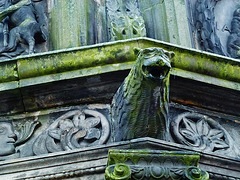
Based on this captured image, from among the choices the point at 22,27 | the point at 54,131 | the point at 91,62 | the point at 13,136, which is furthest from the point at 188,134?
the point at 22,27

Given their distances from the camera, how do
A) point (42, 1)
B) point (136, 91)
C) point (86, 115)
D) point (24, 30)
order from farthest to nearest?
point (42, 1) < point (24, 30) < point (86, 115) < point (136, 91)

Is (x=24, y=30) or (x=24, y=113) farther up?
(x=24, y=30)

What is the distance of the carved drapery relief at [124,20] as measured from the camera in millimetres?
6258

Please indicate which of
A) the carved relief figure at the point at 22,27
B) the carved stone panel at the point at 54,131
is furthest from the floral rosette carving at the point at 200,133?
the carved relief figure at the point at 22,27

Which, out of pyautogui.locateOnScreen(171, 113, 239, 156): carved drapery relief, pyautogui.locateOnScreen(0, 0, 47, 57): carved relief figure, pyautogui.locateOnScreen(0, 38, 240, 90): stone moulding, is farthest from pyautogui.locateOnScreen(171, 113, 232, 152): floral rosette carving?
pyautogui.locateOnScreen(0, 0, 47, 57): carved relief figure

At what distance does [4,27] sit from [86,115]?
1327mm

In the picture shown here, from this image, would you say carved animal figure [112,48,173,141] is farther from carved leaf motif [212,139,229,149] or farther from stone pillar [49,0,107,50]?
stone pillar [49,0,107,50]

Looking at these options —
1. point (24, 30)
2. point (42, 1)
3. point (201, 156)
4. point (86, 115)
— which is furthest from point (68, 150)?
point (42, 1)

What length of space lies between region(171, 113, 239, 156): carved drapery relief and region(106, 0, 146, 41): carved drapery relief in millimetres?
894

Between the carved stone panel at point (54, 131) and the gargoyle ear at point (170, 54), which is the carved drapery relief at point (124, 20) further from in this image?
the gargoyle ear at point (170, 54)

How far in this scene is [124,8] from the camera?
21.6 ft

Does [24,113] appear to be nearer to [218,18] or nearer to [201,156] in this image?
[201,156]

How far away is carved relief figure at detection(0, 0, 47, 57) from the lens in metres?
6.42

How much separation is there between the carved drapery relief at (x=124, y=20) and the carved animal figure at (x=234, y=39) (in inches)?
38.2
